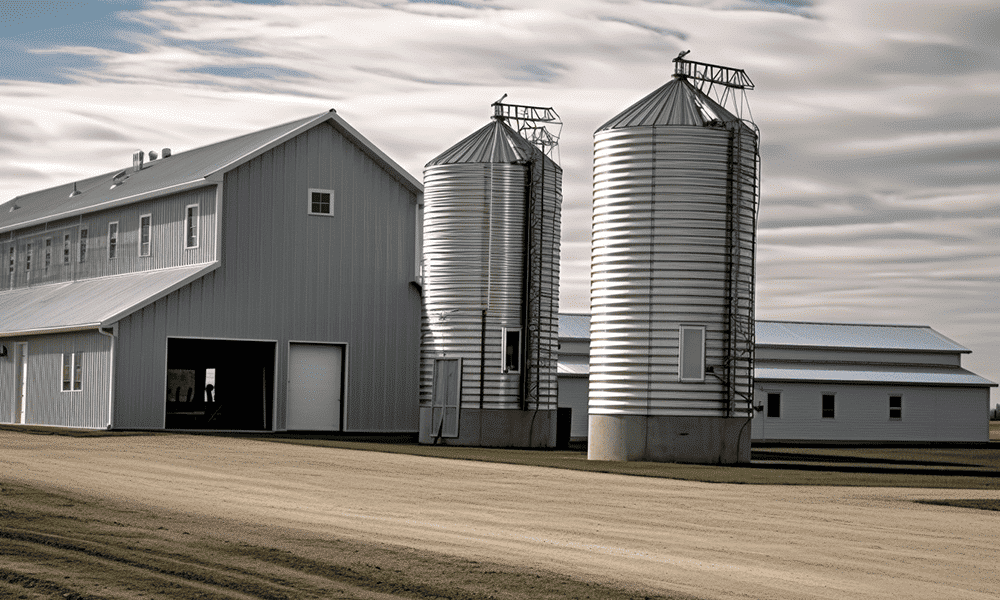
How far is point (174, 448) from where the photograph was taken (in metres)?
30.2

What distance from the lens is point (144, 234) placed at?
46531 mm

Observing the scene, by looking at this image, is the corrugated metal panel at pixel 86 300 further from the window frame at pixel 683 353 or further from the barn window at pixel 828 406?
the barn window at pixel 828 406

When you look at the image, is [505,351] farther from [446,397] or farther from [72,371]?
[72,371]

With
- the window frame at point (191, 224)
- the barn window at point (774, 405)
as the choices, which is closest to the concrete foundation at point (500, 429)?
the window frame at point (191, 224)

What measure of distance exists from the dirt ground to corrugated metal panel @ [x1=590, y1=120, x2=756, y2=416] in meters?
6.20

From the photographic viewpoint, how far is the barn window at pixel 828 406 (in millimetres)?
58237

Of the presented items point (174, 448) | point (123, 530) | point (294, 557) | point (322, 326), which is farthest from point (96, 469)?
point (322, 326)

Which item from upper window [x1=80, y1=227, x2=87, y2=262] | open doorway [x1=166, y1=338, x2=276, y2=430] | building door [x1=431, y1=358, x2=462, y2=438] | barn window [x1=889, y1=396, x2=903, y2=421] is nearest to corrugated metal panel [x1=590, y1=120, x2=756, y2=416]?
building door [x1=431, y1=358, x2=462, y2=438]

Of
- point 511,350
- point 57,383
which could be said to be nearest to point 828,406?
point 511,350

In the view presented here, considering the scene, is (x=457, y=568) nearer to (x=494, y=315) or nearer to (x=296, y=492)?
(x=296, y=492)

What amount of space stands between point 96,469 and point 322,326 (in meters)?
20.8

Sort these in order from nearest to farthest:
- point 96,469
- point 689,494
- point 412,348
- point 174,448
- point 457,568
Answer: point 457,568
point 689,494
point 96,469
point 174,448
point 412,348

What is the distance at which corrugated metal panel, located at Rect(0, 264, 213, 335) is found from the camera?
4081cm

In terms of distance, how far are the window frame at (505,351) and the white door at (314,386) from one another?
7.50 meters
